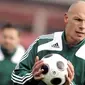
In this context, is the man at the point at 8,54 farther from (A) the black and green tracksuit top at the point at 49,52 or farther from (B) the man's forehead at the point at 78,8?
(B) the man's forehead at the point at 78,8

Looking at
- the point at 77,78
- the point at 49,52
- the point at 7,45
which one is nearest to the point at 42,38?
the point at 49,52

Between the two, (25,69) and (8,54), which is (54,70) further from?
(8,54)

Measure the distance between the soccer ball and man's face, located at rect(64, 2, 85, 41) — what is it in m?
0.36

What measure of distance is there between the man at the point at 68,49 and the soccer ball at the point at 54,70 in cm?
20

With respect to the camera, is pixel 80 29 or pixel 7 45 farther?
pixel 7 45

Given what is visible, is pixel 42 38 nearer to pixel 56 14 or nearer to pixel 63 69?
pixel 63 69

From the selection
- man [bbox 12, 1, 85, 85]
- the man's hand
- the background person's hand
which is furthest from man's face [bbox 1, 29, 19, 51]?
the man's hand

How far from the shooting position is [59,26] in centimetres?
2258

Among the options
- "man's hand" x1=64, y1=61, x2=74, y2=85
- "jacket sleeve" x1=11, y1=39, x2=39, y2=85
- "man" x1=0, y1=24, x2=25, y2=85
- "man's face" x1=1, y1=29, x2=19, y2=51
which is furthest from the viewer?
"man's face" x1=1, y1=29, x2=19, y2=51

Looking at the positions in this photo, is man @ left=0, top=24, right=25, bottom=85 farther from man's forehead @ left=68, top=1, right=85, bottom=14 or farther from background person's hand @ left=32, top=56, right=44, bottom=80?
background person's hand @ left=32, top=56, right=44, bottom=80

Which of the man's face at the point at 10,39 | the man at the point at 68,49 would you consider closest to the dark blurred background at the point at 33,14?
the man's face at the point at 10,39

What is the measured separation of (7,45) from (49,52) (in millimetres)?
3898

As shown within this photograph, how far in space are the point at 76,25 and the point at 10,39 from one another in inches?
168

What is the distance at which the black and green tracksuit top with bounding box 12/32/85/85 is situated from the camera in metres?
5.83
